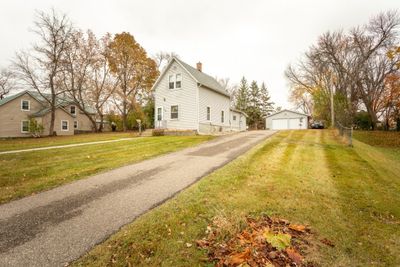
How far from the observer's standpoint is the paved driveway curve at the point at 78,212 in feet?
10.7

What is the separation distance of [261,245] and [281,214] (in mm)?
1299

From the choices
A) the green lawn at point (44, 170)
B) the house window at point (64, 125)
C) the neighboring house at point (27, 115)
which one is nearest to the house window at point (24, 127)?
the neighboring house at point (27, 115)

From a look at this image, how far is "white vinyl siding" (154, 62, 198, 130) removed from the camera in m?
21.7

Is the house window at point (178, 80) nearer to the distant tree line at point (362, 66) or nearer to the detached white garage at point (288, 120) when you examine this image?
the distant tree line at point (362, 66)

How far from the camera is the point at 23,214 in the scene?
4.52 metres

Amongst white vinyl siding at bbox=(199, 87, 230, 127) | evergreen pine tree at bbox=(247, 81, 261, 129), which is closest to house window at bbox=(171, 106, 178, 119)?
white vinyl siding at bbox=(199, 87, 230, 127)

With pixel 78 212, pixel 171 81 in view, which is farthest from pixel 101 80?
pixel 78 212

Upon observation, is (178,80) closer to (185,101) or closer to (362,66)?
(185,101)

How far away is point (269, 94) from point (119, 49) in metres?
41.4

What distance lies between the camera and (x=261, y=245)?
320 cm

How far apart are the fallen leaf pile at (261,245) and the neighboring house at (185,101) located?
58.4 feet

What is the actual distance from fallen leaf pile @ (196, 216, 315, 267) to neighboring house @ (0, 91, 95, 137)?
35.6m

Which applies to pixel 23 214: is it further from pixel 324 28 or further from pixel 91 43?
pixel 324 28

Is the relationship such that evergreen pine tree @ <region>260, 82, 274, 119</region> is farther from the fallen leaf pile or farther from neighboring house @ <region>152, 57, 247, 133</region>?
the fallen leaf pile
